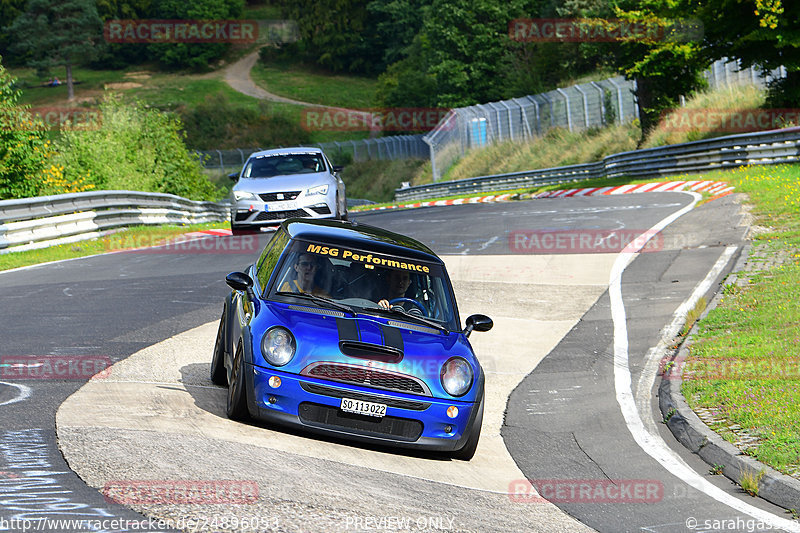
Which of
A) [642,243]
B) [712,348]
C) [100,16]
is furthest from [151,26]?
[712,348]

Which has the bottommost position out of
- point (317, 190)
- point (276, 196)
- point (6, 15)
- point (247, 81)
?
point (276, 196)

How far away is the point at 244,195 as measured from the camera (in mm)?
20922

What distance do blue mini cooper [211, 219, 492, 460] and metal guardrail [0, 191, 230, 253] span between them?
12.7 metres

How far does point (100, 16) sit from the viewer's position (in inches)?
4707

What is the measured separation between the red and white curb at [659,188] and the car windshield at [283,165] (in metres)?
9.93

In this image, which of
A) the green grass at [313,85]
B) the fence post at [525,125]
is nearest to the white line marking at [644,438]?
the fence post at [525,125]

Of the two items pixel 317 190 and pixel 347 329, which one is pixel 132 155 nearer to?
pixel 317 190

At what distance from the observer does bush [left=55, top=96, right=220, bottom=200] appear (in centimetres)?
3152

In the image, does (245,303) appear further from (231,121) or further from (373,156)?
(231,121)

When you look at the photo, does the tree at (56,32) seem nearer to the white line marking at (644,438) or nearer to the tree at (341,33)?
the tree at (341,33)

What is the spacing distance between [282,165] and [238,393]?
574 inches

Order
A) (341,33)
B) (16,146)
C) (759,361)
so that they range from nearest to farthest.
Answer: (759,361) < (16,146) < (341,33)

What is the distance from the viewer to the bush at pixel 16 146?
78.4 feet

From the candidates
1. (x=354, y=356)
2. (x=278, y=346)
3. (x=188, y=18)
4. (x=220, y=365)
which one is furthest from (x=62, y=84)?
(x=354, y=356)
